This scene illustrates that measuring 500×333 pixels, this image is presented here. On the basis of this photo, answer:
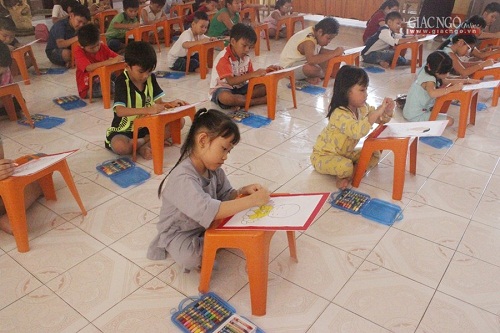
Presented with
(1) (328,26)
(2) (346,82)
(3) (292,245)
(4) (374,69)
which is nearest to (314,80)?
(1) (328,26)

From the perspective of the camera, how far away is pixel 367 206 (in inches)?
82.4

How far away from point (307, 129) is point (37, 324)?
222 centimetres

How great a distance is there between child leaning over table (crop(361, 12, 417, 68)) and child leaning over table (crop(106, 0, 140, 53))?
2.87 m

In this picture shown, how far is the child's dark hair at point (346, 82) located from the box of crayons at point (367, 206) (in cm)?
50

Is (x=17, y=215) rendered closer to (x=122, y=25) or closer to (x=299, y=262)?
(x=299, y=262)

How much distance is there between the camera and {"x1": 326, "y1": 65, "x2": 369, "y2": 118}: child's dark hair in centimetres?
214

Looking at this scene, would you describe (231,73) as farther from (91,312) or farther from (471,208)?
(91,312)

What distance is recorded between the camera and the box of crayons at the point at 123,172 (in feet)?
7.63

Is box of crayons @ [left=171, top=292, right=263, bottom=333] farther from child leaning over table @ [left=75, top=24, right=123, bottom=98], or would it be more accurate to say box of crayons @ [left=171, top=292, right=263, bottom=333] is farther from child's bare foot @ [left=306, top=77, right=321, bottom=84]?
child's bare foot @ [left=306, top=77, right=321, bottom=84]

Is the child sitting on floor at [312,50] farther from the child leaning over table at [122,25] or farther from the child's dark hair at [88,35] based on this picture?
the child leaning over table at [122,25]

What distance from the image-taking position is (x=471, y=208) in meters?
2.12

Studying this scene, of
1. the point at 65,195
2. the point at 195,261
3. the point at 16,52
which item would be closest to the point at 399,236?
the point at 195,261

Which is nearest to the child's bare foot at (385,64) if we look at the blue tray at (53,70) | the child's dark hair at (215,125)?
the blue tray at (53,70)

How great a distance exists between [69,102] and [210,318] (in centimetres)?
277
